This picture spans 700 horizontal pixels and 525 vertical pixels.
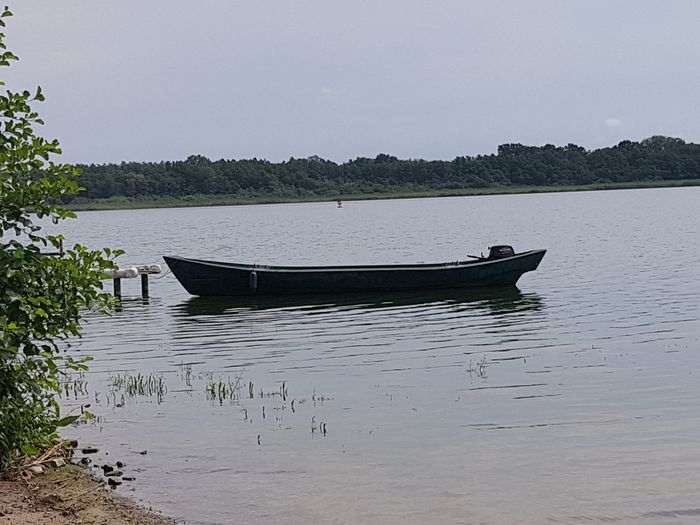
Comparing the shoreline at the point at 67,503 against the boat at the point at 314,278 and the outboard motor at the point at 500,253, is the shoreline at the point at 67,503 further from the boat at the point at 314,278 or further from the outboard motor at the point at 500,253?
the outboard motor at the point at 500,253

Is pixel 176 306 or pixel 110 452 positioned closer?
pixel 110 452

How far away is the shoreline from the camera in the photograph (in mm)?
7148

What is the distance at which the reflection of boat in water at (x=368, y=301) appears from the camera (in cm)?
2455

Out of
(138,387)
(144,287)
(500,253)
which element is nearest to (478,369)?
(138,387)

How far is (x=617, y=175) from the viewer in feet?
458

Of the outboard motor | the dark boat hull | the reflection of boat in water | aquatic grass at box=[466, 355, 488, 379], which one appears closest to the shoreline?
aquatic grass at box=[466, 355, 488, 379]

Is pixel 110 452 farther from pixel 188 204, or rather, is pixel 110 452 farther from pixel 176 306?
pixel 188 204

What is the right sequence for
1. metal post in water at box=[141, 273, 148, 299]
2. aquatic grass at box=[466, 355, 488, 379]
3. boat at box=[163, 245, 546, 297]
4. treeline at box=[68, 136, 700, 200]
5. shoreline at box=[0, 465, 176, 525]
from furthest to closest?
treeline at box=[68, 136, 700, 200]
metal post in water at box=[141, 273, 148, 299]
boat at box=[163, 245, 546, 297]
aquatic grass at box=[466, 355, 488, 379]
shoreline at box=[0, 465, 176, 525]

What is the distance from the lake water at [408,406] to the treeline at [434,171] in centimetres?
11016

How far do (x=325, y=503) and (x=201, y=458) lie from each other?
6.40 feet

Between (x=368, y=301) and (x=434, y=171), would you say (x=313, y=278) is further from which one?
(x=434, y=171)

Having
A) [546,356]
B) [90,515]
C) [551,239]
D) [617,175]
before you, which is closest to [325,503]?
[90,515]

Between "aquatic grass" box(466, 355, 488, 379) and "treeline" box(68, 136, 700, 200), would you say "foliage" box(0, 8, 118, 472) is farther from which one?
"treeline" box(68, 136, 700, 200)

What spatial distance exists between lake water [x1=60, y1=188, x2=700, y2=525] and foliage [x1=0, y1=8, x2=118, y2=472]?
1.59 meters
